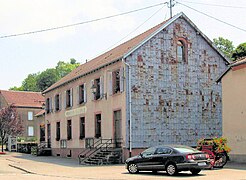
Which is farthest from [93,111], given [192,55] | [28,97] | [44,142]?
[28,97]

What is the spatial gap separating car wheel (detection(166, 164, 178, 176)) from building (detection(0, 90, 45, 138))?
52.5 m

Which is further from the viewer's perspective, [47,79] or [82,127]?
[47,79]

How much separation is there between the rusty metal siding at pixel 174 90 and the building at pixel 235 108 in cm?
410

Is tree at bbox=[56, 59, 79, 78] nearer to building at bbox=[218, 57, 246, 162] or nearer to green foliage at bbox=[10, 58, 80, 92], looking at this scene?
green foliage at bbox=[10, 58, 80, 92]

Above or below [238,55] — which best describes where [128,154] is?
below

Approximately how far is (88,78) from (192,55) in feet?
28.2

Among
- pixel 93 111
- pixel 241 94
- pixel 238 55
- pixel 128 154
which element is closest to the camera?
pixel 241 94

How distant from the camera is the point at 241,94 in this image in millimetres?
25500

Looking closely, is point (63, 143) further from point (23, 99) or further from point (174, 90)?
point (23, 99)

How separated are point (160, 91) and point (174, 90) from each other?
111 cm

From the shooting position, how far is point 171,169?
1967 cm

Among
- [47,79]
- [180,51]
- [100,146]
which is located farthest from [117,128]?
[47,79]

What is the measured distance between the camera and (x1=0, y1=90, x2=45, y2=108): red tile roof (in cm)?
7175

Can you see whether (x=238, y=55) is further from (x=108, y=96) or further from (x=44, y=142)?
(x=44, y=142)
